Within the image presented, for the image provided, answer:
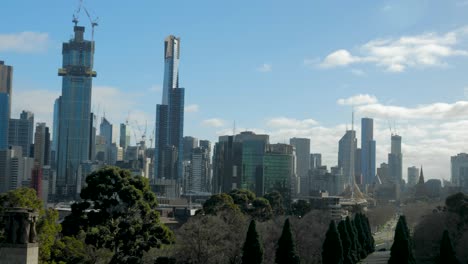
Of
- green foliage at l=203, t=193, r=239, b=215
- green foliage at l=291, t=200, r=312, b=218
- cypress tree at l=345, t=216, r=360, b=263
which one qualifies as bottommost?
cypress tree at l=345, t=216, r=360, b=263

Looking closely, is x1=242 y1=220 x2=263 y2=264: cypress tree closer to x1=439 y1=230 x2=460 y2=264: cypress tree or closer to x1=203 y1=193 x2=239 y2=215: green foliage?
x1=439 y1=230 x2=460 y2=264: cypress tree

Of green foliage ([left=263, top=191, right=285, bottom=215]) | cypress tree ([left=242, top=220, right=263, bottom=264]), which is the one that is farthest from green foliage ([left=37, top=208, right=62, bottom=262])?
green foliage ([left=263, top=191, right=285, bottom=215])

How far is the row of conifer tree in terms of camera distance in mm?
62875

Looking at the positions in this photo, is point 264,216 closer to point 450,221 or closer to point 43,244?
point 450,221

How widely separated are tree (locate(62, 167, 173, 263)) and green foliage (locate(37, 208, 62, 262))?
948cm

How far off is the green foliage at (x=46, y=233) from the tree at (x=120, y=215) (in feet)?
31.1

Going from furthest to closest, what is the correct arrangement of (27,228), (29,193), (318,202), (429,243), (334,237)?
(318,202) < (429,243) < (334,237) < (29,193) < (27,228)

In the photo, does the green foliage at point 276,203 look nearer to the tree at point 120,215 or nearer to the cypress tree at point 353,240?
the cypress tree at point 353,240

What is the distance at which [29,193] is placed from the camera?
45406 millimetres

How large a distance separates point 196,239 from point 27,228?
22.4 metres

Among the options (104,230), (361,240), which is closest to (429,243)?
(361,240)

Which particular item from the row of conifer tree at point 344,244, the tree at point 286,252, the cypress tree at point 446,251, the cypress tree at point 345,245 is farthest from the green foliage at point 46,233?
the cypress tree at point 345,245

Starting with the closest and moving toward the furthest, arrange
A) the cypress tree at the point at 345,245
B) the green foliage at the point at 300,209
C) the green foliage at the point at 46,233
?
the green foliage at the point at 46,233 → the cypress tree at the point at 345,245 → the green foliage at the point at 300,209

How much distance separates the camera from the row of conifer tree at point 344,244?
206 feet
